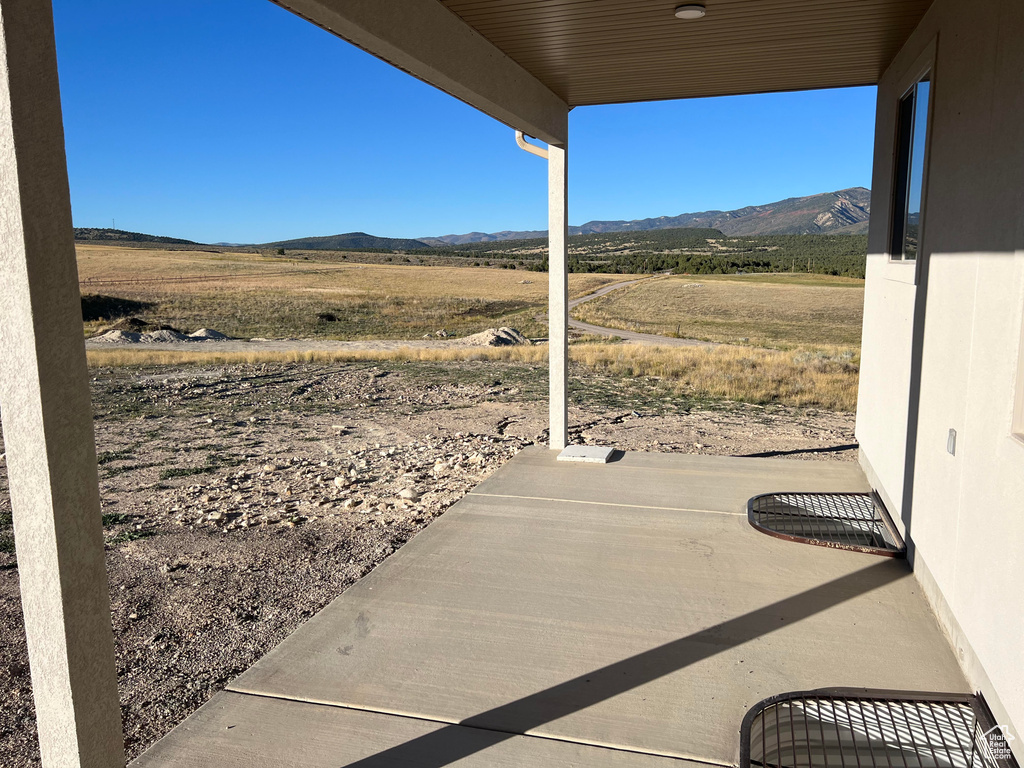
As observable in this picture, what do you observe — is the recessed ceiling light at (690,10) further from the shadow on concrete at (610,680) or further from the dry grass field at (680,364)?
the dry grass field at (680,364)

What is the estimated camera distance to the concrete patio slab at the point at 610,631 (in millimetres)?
2889

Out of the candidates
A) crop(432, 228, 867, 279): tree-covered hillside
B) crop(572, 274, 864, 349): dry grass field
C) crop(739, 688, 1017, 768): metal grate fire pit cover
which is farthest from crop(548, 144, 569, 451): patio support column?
crop(432, 228, 867, 279): tree-covered hillside

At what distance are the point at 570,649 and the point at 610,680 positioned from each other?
0.29m

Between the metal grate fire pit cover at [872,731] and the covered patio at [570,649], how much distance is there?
0.10 m

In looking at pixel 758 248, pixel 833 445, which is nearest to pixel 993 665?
pixel 833 445

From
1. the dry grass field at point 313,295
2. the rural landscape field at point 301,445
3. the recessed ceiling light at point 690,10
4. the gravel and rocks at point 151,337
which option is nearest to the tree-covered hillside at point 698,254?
the dry grass field at point 313,295

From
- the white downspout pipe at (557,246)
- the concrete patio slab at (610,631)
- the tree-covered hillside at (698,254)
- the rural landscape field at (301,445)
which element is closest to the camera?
the concrete patio slab at (610,631)

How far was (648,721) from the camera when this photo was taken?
2.78m

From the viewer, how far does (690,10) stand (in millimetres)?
4051

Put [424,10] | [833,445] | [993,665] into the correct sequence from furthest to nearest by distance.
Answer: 1. [833,445]
2. [424,10]
3. [993,665]

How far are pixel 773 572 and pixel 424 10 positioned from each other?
3503 mm

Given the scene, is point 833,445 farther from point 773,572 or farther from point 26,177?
point 26,177

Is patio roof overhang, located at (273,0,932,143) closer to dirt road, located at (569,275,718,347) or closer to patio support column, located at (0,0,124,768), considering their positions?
→ patio support column, located at (0,0,124,768)

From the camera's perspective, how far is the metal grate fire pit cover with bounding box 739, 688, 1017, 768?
2598 millimetres
